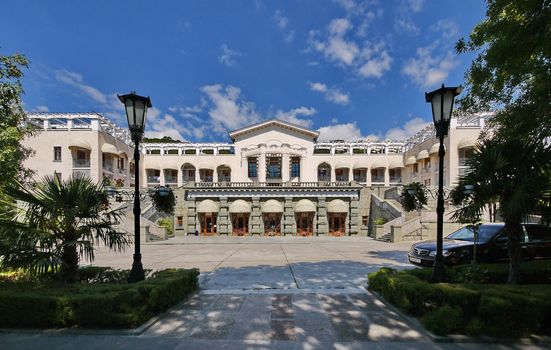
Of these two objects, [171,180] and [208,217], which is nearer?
[208,217]

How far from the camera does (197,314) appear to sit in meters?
6.05

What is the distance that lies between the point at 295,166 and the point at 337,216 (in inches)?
437

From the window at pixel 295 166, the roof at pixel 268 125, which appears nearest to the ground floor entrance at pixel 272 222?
the window at pixel 295 166

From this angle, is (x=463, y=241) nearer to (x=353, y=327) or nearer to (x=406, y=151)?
(x=353, y=327)

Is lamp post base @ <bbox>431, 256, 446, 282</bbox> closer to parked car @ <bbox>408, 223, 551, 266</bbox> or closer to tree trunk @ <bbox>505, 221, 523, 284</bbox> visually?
tree trunk @ <bbox>505, 221, 523, 284</bbox>

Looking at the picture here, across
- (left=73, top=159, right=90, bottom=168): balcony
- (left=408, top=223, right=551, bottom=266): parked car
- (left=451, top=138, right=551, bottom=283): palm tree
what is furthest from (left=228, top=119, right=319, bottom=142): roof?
(left=451, top=138, right=551, bottom=283): palm tree

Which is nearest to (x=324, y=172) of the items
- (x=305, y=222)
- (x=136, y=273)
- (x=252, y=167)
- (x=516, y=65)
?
(x=252, y=167)

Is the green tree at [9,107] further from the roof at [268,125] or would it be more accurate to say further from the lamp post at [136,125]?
the roof at [268,125]

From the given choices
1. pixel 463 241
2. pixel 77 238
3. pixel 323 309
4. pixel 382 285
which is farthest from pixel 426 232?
pixel 77 238

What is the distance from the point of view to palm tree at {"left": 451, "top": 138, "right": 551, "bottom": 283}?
5.86 meters

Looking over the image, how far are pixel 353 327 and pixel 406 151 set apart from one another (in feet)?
133

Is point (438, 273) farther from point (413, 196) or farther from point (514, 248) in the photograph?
point (413, 196)

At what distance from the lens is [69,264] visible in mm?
6457

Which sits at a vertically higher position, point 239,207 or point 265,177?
point 265,177
